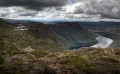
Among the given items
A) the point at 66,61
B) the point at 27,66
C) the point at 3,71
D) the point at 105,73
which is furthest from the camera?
the point at 66,61

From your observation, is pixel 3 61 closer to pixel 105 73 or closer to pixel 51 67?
pixel 51 67

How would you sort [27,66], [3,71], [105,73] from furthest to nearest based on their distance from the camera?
1. [105,73]
2. [27,66]
3. [3,71]

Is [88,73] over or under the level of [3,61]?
under

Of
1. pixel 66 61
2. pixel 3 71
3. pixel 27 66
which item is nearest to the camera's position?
pixel 3 71

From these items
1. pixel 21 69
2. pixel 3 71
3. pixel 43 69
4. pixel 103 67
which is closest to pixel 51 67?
pixel 43 69

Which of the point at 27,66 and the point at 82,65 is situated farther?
the point at 82,65

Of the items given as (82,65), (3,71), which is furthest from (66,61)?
(3,71)

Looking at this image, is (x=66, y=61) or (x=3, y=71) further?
(x=66, y=61)

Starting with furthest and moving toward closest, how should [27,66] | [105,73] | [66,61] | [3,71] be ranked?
[66,61] → [105,73] → [27,66] → [3,71]

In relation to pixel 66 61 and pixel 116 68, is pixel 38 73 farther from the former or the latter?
pixel 116 68
